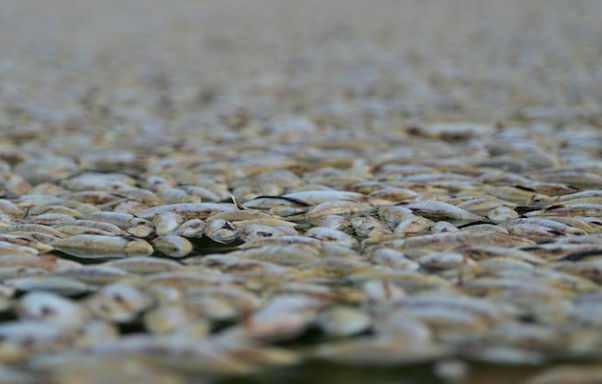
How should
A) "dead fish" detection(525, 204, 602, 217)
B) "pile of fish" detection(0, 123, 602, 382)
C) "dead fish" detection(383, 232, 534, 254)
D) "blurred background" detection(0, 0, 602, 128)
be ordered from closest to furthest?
"pile of fish" detection(0, 123, 602, 382), "dead fish" detection(383, 232, 534, 254), "dead fish" detection(525, 204, 602, 217), "blurred background" detection(0, 0, 602, 128)

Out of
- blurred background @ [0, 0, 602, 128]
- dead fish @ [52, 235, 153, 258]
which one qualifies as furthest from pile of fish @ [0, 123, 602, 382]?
blurred background @ [0, 0, 602, 128]

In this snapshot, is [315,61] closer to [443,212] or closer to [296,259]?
[443,212]

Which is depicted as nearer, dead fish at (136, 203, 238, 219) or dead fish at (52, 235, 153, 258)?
dead fish at (52, 235, 153, 258)

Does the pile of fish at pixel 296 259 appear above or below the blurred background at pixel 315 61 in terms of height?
below

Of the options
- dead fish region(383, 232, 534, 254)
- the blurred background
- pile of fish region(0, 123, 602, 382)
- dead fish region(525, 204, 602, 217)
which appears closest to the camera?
pile of fish region(0, 123, 602, 382)

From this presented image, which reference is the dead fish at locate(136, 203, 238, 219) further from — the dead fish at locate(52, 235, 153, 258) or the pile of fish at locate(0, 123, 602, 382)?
the dead fish at locate(52, 235, 153, 258)

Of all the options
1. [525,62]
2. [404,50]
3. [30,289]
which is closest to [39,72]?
[404,50]

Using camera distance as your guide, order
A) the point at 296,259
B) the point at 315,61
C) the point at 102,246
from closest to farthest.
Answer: the point at 296,259 → the point at 102,246 → the point at 315,61

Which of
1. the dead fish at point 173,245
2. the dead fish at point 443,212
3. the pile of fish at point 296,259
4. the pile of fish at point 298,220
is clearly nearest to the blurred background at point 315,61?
the pile of fish at point 298,220

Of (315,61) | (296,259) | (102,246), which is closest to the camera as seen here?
(296,259)

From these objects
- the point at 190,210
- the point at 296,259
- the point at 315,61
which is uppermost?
the point at 315,61

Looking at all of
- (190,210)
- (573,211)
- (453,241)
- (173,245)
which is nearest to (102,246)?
(173,245)

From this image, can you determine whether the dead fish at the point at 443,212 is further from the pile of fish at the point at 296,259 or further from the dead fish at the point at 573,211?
the dead fish at the point at 573,211
